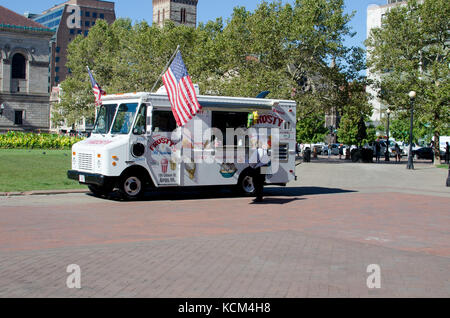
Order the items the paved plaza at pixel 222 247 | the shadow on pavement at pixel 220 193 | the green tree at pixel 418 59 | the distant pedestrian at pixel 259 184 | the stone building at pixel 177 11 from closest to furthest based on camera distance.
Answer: the paved plaza at pixel 222 247 < the distant pedestrian at pixel 259 184 < the shadow on pavement at pixel 220 193 < the green tree at pixel 418 59 < the stone building at pixel 177 11

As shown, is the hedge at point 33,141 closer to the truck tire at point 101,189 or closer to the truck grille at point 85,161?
the truck tire at point 101,189

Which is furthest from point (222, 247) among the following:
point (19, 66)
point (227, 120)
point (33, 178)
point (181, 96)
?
point (19, 66)

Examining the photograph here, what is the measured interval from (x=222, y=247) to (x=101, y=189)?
317 inches

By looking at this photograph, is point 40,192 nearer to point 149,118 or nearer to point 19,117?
point 149,118

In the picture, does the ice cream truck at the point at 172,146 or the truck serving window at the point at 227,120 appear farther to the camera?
the truck serving window at the point at 227,120

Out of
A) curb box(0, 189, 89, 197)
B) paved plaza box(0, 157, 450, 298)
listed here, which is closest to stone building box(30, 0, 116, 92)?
curb box(0, 189, 89, 197)

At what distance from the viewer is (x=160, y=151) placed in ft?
55.6

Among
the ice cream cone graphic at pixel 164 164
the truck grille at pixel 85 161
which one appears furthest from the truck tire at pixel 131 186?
the truck grille at pixel 85 161

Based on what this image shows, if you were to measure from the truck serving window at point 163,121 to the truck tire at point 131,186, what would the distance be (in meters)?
1.52

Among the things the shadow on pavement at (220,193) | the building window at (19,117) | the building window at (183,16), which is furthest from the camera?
the building window at (183,16)

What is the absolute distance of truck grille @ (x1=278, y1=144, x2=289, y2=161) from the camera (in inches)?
763

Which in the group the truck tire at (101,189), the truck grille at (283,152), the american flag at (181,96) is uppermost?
the american flag at (181,96)

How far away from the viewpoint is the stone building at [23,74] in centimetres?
8394
